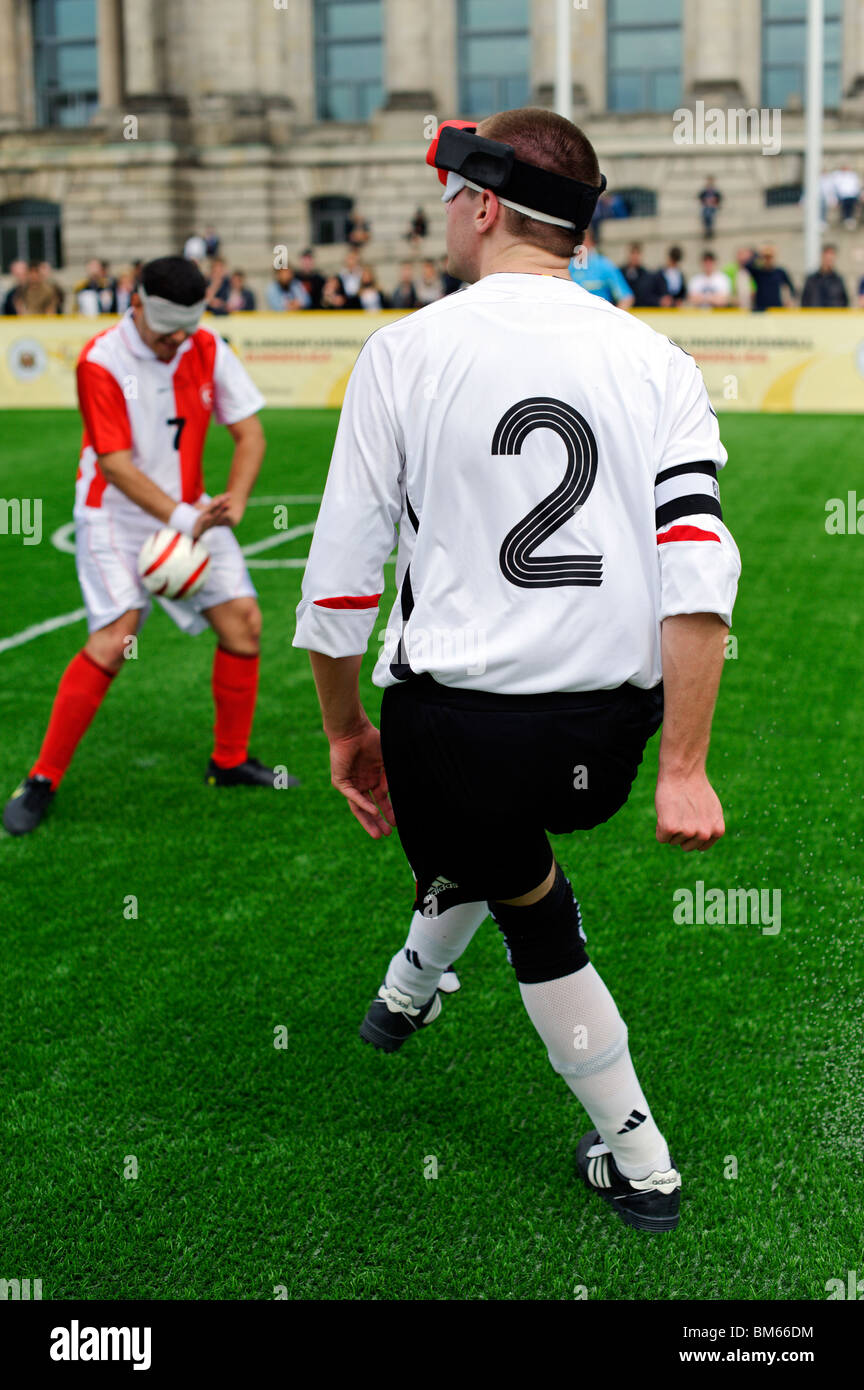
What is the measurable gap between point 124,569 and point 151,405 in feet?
2.22

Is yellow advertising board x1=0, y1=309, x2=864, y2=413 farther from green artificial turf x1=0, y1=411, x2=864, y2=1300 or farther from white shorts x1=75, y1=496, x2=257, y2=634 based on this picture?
white shorts x1=75, y1=496, x2=257, y2=634

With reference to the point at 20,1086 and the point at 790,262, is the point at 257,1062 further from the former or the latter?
the point at 790,262

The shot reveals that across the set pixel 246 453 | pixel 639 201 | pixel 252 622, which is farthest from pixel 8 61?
pixel 252 622

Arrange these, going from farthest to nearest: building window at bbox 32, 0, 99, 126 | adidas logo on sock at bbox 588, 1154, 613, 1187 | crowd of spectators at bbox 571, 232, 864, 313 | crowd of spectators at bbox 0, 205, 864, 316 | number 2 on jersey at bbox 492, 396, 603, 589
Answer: building window at bbox 32, 0, 99, 126, crowd of spectators at bbox 0, 205, 864, 316, crowd of spectators at bbox 571, 232, 864, 313, adidas logo on sock at bbox 588, 1154, 613, 1187, number 2 on jersey at bbox 492, 396, 603, 589

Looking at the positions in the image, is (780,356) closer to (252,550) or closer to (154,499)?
(252,550)

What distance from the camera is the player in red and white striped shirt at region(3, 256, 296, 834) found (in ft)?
20.2

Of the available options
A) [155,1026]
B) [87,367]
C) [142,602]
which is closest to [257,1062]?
[155,1026]

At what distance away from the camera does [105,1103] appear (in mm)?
4023

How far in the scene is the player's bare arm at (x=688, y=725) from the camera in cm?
284

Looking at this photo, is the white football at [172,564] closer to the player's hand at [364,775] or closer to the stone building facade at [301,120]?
the player's hand at [364,775]

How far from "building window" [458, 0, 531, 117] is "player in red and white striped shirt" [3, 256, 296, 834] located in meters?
35.6

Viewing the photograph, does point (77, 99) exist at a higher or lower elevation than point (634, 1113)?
higher

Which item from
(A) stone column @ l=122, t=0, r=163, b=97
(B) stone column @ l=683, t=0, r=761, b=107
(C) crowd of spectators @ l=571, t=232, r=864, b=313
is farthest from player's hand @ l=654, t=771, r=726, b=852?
(A) stone column @ l=122, t=0, r=163, b=97
